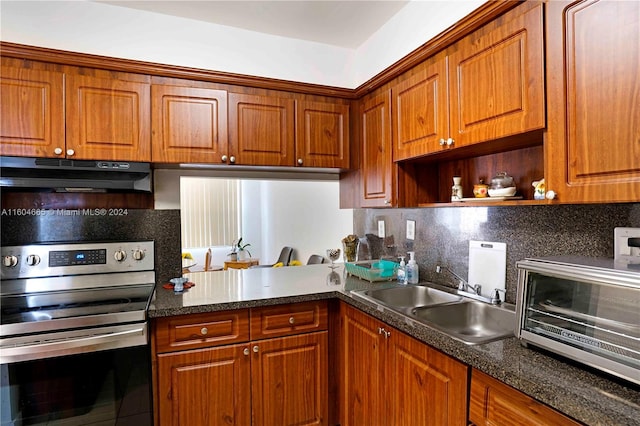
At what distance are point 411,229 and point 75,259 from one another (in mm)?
1984

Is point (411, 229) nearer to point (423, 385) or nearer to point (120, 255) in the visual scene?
point (423, 385)

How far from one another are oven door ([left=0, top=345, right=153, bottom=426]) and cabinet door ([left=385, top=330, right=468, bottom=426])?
3.60ft

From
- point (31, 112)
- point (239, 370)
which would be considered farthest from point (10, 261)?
point (239, 370)

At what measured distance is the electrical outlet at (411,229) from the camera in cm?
219

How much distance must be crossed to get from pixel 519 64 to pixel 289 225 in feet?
10.9

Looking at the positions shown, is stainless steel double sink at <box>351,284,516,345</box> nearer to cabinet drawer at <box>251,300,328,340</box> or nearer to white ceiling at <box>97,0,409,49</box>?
cabinet drawer at <box>251,300,328,340</box>

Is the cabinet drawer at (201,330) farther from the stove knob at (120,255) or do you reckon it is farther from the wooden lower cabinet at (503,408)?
the wooden lower cabinet at (503,408)

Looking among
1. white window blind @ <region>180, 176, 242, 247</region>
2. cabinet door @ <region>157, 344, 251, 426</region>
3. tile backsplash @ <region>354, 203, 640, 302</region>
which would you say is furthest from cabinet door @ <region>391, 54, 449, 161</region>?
white window blind @ <region>180, 176, 242, 247</region>

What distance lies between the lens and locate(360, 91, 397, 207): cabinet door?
6.53ft

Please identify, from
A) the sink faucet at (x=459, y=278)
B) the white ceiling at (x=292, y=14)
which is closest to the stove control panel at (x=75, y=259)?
the white ceiling at (x=292, y=14)

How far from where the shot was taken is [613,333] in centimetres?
88

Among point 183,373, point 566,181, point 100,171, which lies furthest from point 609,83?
point 100,171

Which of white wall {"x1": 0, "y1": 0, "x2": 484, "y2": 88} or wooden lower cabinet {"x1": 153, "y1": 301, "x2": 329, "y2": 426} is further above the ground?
white wall {"x1": 0, "y1": 0, "x2": 484, "y2": 88}

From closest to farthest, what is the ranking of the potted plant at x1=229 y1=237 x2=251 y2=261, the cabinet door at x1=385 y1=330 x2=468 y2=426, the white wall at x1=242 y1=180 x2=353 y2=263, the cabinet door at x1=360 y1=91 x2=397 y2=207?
the cabinet door at x1=385 y1=330 x2=468 y2=426
the cabinet door at x1=360 y1=91 x2=397 y2=207
the white wall at x1=242 y1=180 x2=353 y2=263
the potted plant at x1=229 y1=237 x2=251 y2=261
